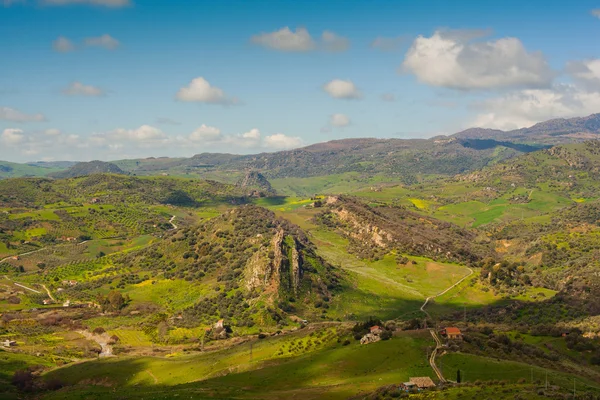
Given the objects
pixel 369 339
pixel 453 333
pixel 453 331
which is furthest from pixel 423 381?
pixel 369 339

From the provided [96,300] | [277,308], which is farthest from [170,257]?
[277,308]

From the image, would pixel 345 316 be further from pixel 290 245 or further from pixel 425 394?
pixel 425 394

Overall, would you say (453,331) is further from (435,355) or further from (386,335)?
(386,335)

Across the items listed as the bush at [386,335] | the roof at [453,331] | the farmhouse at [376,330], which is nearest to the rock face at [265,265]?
the farmhouse at [376,330]

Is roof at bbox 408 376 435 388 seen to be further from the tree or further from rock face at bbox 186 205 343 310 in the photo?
the tree

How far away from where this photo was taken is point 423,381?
67.3 meters

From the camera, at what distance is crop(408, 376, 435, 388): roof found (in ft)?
217

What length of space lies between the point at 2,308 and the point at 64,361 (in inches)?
2084

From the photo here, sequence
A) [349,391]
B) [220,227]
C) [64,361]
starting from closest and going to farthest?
[349,391] < [64,361] < [220,227]

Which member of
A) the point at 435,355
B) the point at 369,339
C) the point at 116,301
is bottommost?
the point at 116,301

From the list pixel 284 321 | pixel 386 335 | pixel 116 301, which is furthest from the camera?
pixel 116 301

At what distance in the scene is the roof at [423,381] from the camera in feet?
217

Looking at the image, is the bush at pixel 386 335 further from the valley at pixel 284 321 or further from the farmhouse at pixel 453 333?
the farmhouse at pixel 453 333

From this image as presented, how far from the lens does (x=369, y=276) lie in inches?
7062
